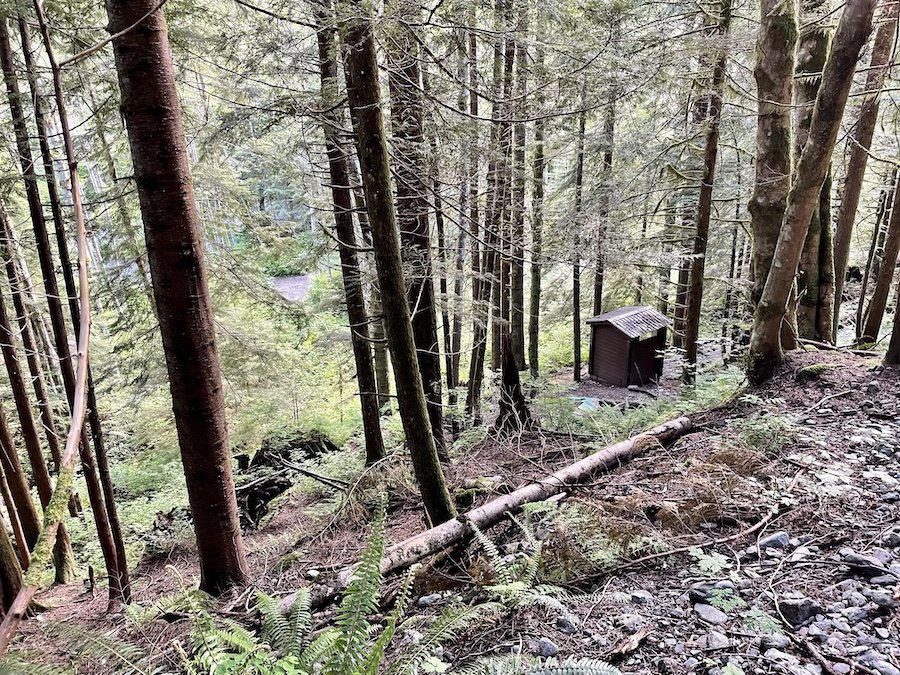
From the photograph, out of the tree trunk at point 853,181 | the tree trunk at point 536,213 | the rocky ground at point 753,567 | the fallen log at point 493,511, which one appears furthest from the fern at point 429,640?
→ the tree trunk at point 853,181

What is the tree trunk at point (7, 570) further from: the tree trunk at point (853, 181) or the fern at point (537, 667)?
the tree trunk at point (853, 181)

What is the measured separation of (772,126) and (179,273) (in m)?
6.90

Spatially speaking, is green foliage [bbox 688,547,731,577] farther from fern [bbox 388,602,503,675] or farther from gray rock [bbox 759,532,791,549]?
fern [bbox 388,602,503,675]

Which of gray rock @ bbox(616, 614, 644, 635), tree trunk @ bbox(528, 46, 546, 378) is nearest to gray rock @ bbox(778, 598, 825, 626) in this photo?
gray rock @ bbox(616, 614, 644, 635)

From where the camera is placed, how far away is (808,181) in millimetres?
4703

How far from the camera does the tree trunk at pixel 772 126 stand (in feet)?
18.7

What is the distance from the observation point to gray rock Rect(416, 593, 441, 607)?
2.78 meters

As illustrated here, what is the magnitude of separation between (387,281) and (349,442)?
802 centimetres

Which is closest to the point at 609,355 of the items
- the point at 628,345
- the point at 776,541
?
the point at 628,345

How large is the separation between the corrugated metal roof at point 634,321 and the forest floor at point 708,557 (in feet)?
23.7

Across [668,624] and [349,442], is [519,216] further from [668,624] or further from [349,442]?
[668,624]

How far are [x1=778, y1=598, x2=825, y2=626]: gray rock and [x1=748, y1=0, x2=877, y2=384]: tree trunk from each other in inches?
153

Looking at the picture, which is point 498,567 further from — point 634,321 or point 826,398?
point 634,321

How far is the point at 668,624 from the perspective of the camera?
7.43ft
